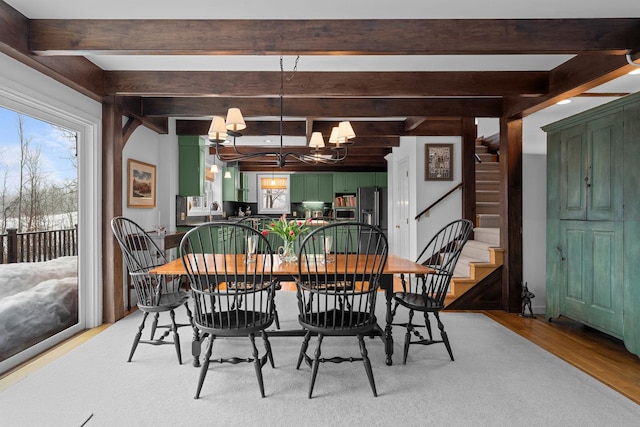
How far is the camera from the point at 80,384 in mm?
2371

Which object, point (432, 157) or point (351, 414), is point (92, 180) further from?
point (432, 157)

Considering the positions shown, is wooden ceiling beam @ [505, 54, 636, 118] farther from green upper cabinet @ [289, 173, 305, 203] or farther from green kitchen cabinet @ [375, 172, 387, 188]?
green upper cabinet @ [289, 173, 305, 203]

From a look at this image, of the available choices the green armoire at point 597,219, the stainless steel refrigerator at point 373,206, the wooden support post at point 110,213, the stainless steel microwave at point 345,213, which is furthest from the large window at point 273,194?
the green armoire at point 597,219

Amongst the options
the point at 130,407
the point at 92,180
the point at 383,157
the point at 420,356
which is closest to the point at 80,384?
the point at 130,407

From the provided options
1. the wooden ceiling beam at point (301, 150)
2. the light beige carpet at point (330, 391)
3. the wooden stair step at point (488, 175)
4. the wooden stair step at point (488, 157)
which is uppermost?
the wooden ceiling beam at point (301, 150)

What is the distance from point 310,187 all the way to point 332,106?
5393 mm

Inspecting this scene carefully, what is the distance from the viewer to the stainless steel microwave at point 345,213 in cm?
961

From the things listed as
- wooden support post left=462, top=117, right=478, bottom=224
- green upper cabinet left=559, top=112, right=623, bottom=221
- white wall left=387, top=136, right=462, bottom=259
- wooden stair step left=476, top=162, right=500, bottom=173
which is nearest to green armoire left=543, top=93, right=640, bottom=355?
green upper cabinet left=559, top=112, right=623, bottom=221

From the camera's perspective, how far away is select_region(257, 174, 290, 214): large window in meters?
10.1

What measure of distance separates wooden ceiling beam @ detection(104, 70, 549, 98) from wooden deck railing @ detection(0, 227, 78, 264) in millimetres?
1442

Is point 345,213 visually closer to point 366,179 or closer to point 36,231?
point 366,179

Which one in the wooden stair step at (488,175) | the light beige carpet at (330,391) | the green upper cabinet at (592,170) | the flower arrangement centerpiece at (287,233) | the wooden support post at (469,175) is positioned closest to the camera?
the light beige carpet at (330,391)

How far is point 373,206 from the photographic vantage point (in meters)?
8.64

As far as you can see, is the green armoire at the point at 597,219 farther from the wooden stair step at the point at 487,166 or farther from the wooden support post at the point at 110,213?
the wooden support post at the point at 110,213
